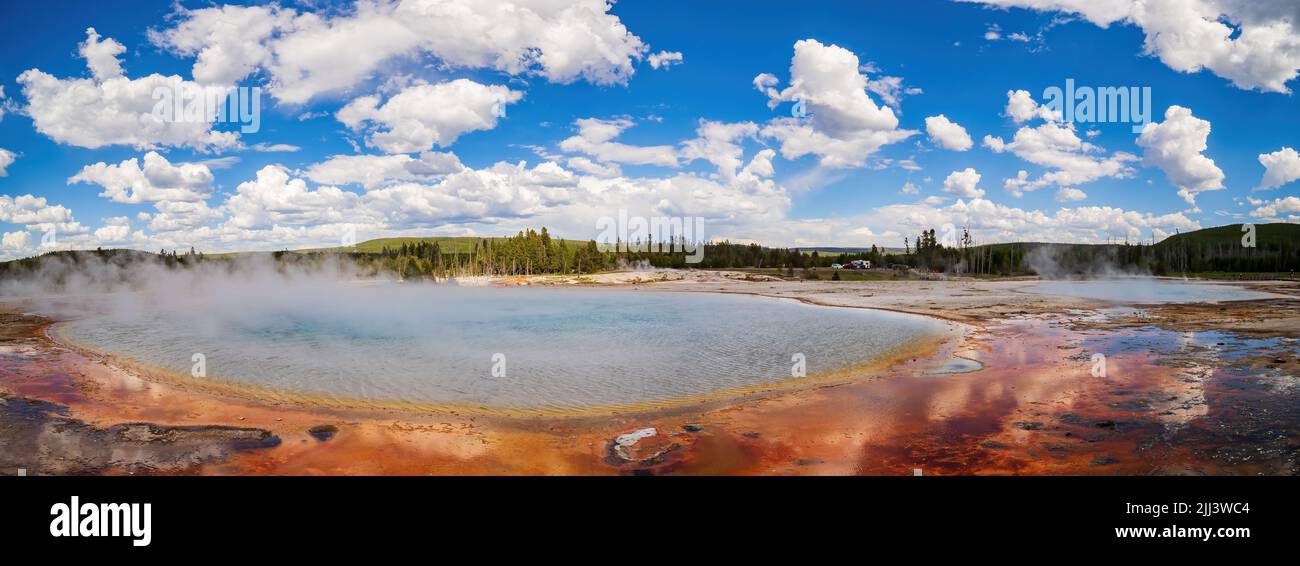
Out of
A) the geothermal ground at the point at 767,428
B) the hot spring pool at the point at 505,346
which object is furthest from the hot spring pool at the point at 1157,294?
the geothermal ground at the point at 767,428

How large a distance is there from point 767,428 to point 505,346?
11.4m

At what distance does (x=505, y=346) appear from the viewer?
19188 mm

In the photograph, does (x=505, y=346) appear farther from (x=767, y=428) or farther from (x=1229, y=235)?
(x=1229, y=235)

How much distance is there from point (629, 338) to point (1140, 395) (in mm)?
13752

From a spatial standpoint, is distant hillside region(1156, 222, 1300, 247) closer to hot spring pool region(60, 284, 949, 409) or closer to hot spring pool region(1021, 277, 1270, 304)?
hot spring pool region(1021, 277, 1270, 304)

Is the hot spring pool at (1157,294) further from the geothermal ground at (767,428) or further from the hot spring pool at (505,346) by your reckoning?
the geothermal ground at (767,428)

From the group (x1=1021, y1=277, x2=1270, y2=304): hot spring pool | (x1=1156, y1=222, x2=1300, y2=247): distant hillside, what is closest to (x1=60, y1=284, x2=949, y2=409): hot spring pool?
(x1=1021, y1=277, x2=1270, y2=304): hot spring pool

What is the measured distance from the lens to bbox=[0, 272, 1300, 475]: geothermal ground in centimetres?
791

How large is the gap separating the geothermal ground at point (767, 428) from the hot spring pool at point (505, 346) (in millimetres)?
1444

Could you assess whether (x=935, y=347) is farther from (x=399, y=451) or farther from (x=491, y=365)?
(x=399, y=451)

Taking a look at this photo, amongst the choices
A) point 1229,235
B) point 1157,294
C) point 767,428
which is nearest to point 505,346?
point 767,428

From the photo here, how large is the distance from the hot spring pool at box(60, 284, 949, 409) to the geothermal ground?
4.74 feet

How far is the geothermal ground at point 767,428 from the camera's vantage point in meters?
7.91

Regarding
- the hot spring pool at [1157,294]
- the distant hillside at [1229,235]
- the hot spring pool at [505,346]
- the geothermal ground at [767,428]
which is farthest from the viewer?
the distant hillside at [1229,235]
